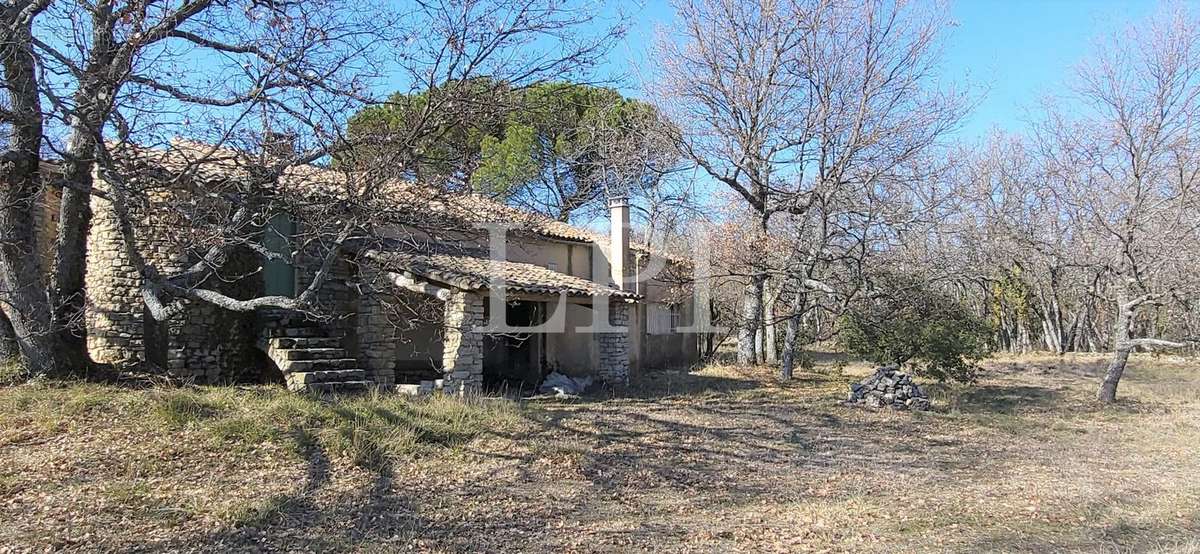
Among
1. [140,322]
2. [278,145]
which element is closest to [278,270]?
[140,322]

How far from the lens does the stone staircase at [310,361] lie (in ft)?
36.2

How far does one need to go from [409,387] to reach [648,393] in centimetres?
485

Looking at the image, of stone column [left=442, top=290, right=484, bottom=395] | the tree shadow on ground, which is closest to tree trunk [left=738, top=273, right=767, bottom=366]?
the tree shadow on ground

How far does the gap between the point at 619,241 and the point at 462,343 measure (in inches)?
283

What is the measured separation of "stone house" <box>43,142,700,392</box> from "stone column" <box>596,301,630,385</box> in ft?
0.09

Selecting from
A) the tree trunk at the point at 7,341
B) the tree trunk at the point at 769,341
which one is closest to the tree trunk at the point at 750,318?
the tree trunk at the point at 769,341

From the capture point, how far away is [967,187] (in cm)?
1712

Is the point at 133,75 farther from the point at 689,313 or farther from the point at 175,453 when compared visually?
the point at 689,313

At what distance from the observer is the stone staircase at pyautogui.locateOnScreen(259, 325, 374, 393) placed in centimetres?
1104

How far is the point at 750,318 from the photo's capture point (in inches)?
763

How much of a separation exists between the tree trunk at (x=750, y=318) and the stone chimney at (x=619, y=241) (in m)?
3.06

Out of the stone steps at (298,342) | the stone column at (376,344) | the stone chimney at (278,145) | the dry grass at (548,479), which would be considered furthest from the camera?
the stone column at (376,344)

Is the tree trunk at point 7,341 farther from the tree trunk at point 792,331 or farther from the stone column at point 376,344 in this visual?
the tree trunk at point 792,331

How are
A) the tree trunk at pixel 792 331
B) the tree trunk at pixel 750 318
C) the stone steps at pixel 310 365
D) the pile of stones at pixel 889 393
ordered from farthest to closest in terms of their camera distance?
the tree trunk at pixel 750 318, the tree trunk at pixel 792 331, the pile of stones at pixel 889 393, the stone steps at pixel 310 365
